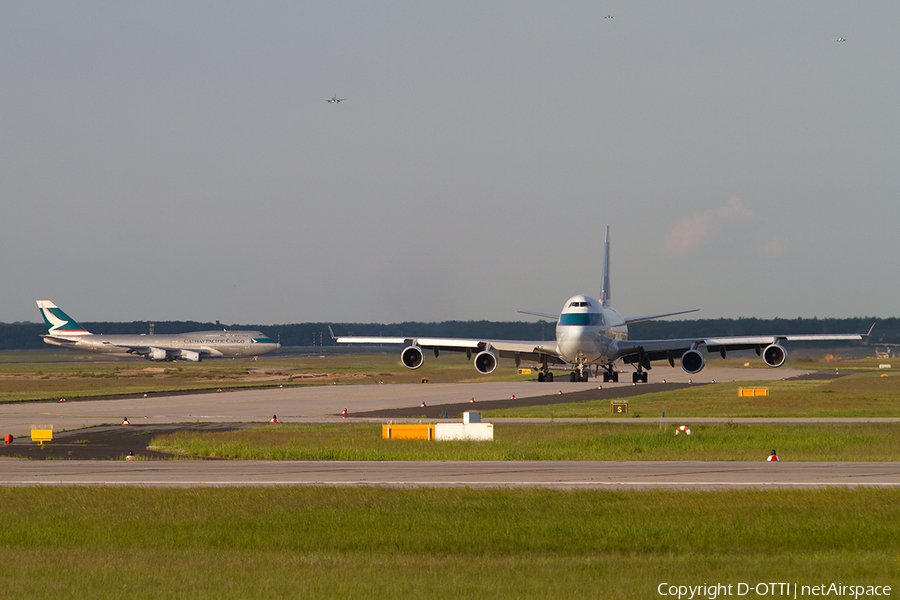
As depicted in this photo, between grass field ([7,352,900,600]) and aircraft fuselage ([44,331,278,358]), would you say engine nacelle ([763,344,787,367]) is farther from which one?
aircraft fuselage ([44,331,278,358])

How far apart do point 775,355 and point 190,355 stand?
363ft

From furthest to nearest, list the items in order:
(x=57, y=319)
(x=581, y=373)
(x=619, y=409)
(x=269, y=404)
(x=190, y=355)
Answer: (x=57, y=319)
(x=190, y=355)
(x=581, y=373)
(x=269, y=404)
(x=619, y=409)

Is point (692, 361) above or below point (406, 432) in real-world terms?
above

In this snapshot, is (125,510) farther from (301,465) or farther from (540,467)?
(540,467)

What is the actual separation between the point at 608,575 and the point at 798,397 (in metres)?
52.5

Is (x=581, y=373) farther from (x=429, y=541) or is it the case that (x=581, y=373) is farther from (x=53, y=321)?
(x=53, y=321)

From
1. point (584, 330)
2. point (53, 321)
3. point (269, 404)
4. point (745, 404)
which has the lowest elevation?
point (269, 404)

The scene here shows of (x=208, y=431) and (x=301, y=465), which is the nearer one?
(x=301, y=465)

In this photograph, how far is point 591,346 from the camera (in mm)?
67125

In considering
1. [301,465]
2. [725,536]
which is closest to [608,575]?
[725,536]

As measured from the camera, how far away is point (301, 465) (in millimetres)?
29344

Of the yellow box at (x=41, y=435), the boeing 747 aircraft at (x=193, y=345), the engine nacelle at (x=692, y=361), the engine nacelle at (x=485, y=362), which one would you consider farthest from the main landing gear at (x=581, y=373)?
the boeing 747 aircraft at (x=193, y=345)

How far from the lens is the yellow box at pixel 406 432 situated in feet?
124

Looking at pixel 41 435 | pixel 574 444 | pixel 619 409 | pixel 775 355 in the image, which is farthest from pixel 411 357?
pixel 574 444
